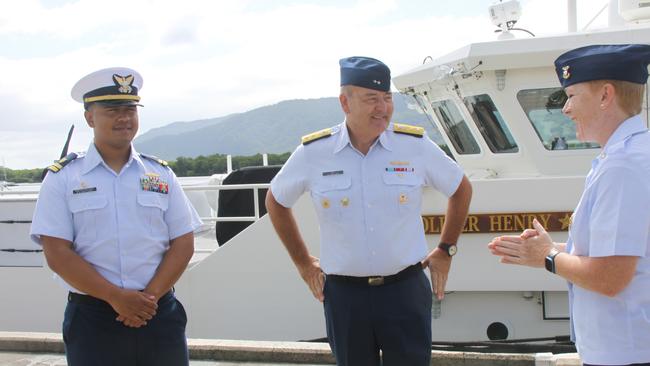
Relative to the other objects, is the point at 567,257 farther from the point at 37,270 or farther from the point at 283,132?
the point at 283,132

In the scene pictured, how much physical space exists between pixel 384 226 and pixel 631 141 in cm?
95

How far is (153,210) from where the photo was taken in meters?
2.33

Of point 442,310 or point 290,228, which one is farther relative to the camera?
point 442,310

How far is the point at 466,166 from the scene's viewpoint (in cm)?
511

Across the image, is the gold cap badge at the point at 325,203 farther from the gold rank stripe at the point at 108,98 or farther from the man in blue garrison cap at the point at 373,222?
the gold rank stripe at the point at 108,98

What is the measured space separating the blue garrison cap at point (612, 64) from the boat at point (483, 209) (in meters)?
2.55

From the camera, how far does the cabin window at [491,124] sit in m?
4.75

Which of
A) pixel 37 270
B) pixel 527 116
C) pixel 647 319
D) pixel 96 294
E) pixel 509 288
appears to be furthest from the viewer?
pixel 37 270

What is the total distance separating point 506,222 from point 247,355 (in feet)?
6.23

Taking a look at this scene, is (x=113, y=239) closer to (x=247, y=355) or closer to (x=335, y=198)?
(x=335, y=198)

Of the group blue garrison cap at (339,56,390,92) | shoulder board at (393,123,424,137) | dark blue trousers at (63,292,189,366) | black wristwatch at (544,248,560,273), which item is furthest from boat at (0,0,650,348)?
black wristwatch at (544,248,560,273)

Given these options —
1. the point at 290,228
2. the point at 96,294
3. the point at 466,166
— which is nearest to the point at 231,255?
the point at 466,166

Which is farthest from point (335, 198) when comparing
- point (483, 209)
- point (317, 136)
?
point (483, 209)

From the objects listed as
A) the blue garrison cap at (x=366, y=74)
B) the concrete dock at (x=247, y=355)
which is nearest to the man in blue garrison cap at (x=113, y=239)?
the blue garrison cap at (x=366, y=74)
